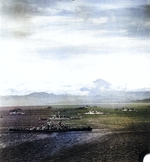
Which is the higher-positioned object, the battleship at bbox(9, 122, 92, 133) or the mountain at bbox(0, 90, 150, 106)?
the mountain at bbox(0, 90, 150, 106)

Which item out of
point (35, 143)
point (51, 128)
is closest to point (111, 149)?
point (51, 128)

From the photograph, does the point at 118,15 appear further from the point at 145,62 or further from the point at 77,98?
the point at 77,98

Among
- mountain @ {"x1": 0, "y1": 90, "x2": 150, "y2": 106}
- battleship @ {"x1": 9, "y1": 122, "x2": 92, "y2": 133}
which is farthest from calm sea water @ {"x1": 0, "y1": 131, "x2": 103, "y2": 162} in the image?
mountain @ {"x1": 0, "y1": 90, "x2": 150, "y2": 106}

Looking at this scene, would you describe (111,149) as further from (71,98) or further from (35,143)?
(35,143)

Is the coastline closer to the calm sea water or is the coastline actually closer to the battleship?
the calm sea water

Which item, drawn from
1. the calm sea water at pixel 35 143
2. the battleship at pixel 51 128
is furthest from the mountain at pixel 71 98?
the calm sea water at pixel 35 143
